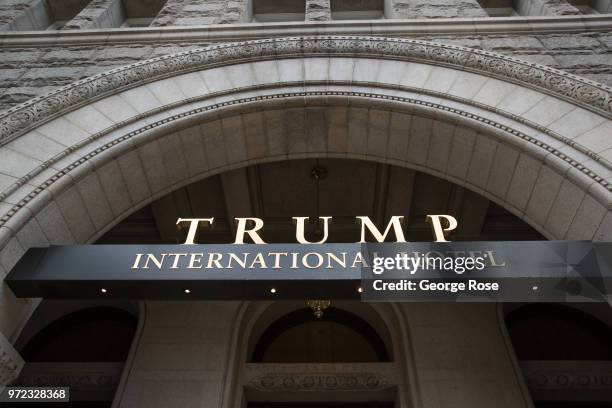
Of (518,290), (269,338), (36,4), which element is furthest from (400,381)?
(36,4)

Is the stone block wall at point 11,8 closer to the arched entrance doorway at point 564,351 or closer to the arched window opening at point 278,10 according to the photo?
the arched window opening at point 278,10

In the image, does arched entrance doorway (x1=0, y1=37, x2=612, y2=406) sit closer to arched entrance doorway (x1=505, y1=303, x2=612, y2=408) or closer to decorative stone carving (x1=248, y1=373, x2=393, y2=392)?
decorative stone carving (x1=248, y1=373, x2=393, y2=392)

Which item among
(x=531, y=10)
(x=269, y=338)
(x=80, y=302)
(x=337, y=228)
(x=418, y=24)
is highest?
(x=531, y=10)

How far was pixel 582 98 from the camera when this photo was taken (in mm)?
5305

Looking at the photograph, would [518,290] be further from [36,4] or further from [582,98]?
[36,4]

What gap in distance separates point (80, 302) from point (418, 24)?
8.03 metres

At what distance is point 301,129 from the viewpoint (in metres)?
6.25

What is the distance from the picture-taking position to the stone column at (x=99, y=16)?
28.2 feet

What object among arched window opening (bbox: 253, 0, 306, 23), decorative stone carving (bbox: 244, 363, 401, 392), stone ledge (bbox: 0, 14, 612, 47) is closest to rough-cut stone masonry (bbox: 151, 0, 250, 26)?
arched window opening (bbox: 253, 0, 306, 23)

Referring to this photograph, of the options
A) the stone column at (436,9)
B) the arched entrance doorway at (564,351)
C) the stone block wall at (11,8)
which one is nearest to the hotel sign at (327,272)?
the arched entrance doorway at (564,351)

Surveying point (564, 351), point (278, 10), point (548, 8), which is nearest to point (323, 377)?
point (564, 351)

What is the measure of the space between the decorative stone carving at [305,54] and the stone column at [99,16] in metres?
3.28

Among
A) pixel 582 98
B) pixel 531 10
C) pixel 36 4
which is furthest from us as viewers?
pixel 36 4

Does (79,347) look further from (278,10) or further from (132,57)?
(278,10)
